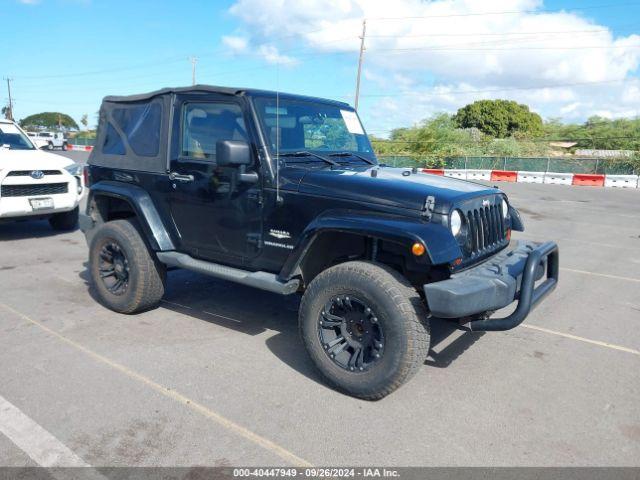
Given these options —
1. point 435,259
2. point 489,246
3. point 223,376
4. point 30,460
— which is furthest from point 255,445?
point 489,246

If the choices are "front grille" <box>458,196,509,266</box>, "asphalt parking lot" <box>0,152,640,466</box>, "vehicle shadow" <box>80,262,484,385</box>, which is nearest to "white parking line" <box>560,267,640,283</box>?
"asphalt parking lot" <box>0,152,640,466</box>

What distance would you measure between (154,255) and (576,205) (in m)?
13.6

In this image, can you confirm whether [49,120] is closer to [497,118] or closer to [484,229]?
[497,118]

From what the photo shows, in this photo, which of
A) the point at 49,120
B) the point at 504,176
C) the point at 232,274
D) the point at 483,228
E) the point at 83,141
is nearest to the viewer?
the point at 483,228

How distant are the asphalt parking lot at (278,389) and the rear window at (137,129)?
1.53 metres

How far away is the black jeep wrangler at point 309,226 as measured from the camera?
3227 millimetres

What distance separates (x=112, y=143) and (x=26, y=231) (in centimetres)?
485

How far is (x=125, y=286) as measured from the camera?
15.9 feet

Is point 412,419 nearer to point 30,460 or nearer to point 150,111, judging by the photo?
point 30,460

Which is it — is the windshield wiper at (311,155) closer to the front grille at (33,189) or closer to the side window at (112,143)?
the side window at (112,143)

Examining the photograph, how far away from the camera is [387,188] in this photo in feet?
11.2

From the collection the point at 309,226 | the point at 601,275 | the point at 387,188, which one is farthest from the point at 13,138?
the point at 601,275

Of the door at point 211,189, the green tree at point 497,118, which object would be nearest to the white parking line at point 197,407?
the door at point 211,189

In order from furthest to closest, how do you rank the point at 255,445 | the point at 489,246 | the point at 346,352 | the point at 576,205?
the point at 576,205 < the point at 489,246 < the point at 346,352 < the point at 255,445
